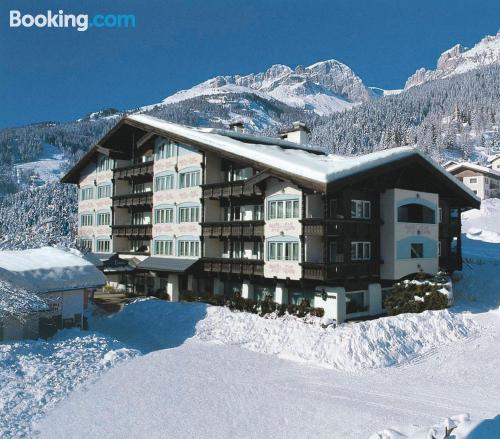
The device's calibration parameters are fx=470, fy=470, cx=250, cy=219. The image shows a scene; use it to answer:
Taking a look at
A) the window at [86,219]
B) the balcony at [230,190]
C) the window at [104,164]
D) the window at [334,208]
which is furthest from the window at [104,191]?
the window at [334,208]

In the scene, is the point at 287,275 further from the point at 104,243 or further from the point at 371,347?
the point at 104,243

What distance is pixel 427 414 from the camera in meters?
15.0

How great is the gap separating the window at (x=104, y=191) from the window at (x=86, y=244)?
5.36 meters

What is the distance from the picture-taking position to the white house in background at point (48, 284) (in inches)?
909

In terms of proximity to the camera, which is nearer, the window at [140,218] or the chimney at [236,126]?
the window at [140,218]

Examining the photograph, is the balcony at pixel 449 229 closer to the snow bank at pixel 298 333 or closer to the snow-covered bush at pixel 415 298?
the snow-covered bush at pixel 415 298

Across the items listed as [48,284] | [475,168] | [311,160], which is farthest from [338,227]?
[475,168]

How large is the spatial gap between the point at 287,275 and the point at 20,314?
49.2ft

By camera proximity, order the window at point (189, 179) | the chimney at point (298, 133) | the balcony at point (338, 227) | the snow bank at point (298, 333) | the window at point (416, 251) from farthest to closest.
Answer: the chimney at point (298, 133) < the window at point (189, 179) < the window at point (416, 251) < the balcony at point (338, 227) < the snow bank at point (298, 333)

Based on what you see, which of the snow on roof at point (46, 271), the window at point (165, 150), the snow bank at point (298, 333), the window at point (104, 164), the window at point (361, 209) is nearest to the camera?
the snow bank at point (298, 333)

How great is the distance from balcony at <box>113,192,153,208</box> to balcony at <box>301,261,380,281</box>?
19220 mm

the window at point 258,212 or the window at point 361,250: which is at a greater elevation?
the window at point 258,212

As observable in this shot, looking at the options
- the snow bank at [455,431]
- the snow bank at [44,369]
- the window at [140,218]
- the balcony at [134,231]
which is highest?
the window at [140,218]

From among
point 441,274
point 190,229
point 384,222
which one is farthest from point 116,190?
point 441,274
